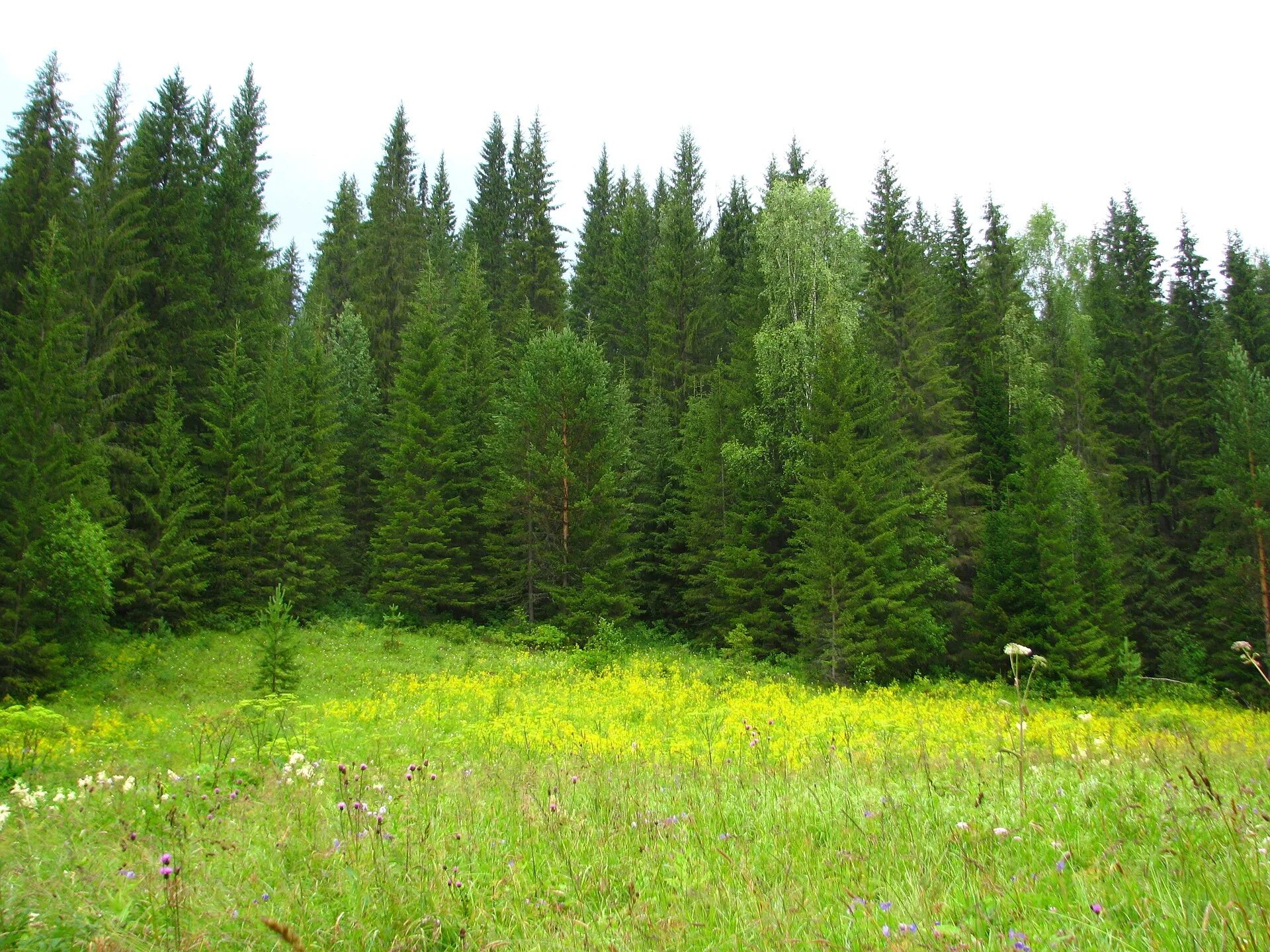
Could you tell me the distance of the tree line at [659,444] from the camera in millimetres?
19469

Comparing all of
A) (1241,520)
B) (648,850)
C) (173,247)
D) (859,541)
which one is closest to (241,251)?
(173,247)

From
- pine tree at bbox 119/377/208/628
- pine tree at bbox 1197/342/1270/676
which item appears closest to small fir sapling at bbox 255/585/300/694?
pine tree at bbox 119/377/208/628

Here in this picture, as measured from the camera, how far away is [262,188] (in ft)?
98.0

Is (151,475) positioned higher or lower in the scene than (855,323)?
lower

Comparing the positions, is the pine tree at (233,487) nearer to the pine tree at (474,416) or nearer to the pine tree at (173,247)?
the pine tree at (173,247)

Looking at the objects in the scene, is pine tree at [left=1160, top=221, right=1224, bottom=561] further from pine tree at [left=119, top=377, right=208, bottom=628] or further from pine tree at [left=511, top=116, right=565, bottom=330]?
pine tree at [left=119, top=377, right=208, bottom=628]

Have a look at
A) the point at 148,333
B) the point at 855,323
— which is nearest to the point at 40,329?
the point at 148,333

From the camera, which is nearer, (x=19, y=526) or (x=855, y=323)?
(x=19, y=526)

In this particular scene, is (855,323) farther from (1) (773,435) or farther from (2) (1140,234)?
(2) (1140,234)

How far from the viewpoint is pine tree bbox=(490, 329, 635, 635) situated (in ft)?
80.7

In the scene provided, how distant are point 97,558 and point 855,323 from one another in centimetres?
2203

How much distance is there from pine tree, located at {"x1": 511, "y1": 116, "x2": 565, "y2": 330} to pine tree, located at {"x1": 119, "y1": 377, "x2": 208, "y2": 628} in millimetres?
18955

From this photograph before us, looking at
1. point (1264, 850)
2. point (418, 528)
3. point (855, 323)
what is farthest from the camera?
point (418, 528)

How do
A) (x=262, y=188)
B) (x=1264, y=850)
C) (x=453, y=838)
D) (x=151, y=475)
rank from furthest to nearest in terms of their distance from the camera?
(x=262, y=188)
(x=151, y=475)
(x=453, y=838)
(x=1264, y=850)
